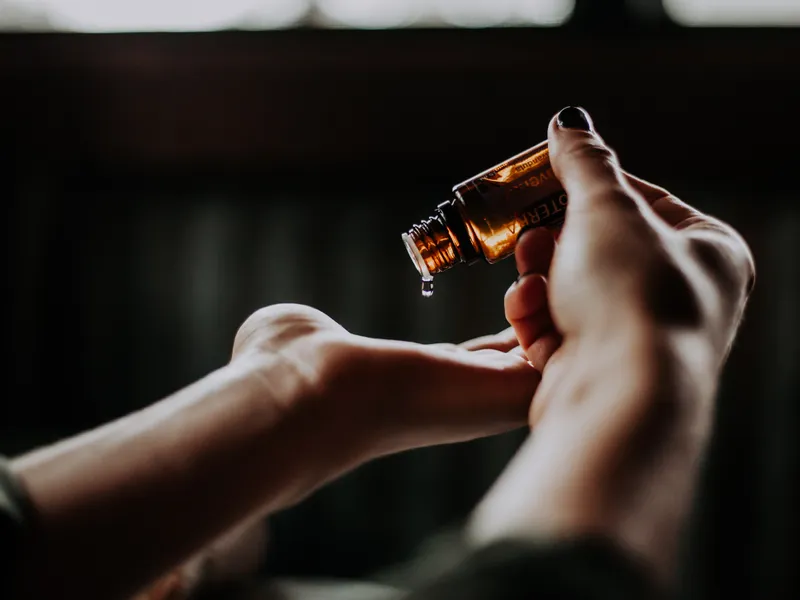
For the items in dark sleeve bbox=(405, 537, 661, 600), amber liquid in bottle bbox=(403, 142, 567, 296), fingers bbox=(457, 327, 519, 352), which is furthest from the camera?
fingers bbox=(457, 327, 519, 352)

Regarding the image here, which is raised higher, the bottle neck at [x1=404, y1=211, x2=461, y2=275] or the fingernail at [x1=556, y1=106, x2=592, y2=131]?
the fingernail at [x1=556, y1=106, x2=592, y2=131]

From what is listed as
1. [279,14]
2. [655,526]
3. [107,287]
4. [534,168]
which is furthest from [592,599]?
[107,287]

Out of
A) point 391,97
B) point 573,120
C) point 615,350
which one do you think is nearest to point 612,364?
point 615,350

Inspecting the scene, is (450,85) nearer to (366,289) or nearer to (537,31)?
(537,31)

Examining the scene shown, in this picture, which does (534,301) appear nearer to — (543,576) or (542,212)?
(542,212)

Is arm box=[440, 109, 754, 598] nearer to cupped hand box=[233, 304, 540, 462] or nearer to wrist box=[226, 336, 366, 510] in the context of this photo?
cupped hand box=[233, 304, 540, 462]

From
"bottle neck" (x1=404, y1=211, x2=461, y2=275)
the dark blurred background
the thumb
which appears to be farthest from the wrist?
the dark blurred background

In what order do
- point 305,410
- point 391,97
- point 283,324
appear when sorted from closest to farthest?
1. point 305,410
2. point 283,324
3. point 391,97
